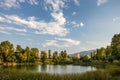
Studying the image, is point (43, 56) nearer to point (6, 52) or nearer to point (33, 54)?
point (33, 54)

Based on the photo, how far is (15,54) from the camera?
315ft

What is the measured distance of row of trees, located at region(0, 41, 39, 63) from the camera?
291 feet

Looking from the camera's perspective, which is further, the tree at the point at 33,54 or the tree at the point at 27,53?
the tree at the point at 33,54

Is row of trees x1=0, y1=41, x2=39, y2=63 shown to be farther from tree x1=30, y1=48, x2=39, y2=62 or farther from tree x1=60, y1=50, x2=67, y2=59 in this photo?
tree x1=60, y1=50, x2=67, y2=59

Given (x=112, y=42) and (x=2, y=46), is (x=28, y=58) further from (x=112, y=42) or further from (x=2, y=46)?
(x=112, y=42)

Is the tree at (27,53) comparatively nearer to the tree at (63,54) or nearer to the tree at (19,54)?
the tree at (19,54)

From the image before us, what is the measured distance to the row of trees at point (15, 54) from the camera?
88.6 m

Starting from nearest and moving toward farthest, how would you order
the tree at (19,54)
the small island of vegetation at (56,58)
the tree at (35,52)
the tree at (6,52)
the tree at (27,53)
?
the small island of vegetation at (56,58), the tree at (6,52), the tree at (19,54), the tree at (27,53), the tree at (35,52)

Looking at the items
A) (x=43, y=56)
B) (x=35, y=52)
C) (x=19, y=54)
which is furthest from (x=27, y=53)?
(x=43, y=56)

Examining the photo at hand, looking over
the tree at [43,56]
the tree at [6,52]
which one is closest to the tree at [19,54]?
the tree at [6,52]

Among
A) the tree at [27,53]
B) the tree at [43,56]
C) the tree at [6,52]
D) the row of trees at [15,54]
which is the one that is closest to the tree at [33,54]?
the row of trees at [15,54]

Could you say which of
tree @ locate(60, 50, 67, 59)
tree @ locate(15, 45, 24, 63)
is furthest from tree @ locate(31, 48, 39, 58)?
tree @ locate(60, 50, 67, 59)

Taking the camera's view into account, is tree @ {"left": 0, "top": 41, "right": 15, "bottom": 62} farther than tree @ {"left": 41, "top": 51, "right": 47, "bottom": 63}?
No

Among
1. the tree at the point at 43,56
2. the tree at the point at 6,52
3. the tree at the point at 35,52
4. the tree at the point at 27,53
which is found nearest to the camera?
the tree at the point at 6,52
